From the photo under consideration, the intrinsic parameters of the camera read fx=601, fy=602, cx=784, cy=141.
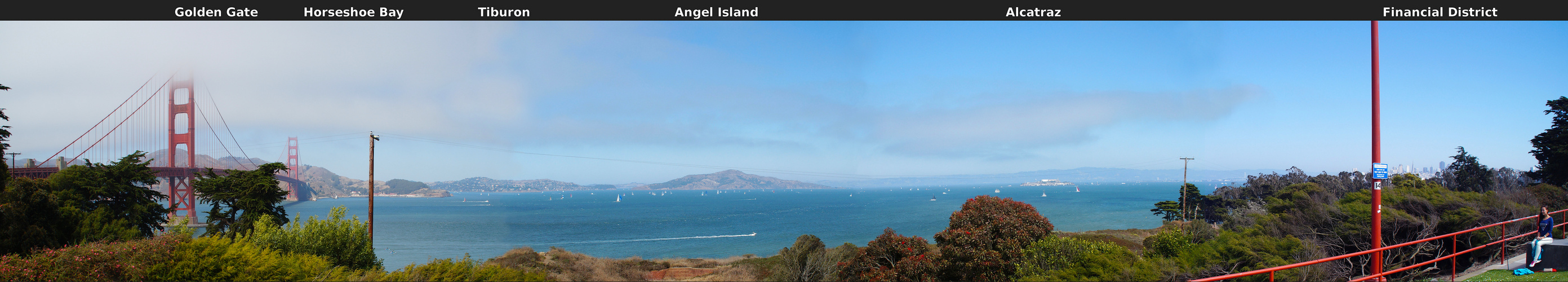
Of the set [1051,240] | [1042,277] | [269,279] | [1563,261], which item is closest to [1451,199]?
[1563,261]

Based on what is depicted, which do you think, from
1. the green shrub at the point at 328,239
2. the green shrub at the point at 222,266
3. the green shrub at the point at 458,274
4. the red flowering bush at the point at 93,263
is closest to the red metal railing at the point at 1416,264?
the green shrub at the point at 458,274

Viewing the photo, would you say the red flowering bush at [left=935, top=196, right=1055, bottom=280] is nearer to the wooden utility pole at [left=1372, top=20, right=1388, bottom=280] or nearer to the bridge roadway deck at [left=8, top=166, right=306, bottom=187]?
the wooden utility pole at [left=1372, top=20, right=1388, bottom=280]

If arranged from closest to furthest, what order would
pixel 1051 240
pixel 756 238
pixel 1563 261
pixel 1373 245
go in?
1. pixel 1373 245
2. pixel 1563 261
3. pixel 1051 240
4. pixel 756 238

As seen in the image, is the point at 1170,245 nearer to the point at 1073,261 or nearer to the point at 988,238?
the point at 1073,261

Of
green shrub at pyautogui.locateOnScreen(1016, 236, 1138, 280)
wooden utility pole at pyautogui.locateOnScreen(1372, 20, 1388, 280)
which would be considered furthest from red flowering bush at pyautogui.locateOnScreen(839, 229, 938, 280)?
wooden utility pole at pyautogui.locateOnScreen(1372, 20, 1388, 280)

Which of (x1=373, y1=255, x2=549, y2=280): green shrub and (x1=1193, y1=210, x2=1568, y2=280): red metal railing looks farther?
(x1=373, y1=255, x2=549, y2=280): green shrub

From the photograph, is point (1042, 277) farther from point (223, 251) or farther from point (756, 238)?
point (756, 238)
